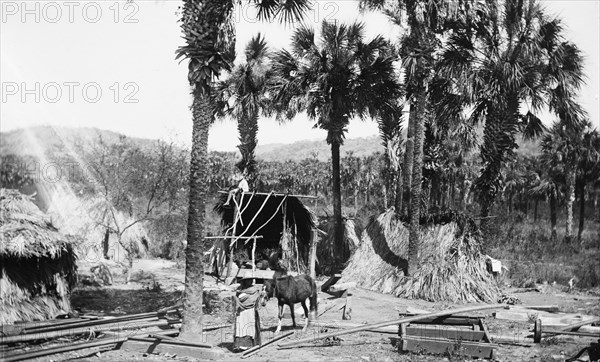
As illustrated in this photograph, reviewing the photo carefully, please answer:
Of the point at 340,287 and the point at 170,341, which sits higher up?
the point at 340,287

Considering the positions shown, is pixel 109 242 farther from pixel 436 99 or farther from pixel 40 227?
pixel 436 99

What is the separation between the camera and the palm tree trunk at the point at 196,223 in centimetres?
1108

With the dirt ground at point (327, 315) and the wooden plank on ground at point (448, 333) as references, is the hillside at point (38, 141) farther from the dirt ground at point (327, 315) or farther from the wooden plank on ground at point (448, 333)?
the wooden plank on ground at point (448, 333)

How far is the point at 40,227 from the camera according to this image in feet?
42.0

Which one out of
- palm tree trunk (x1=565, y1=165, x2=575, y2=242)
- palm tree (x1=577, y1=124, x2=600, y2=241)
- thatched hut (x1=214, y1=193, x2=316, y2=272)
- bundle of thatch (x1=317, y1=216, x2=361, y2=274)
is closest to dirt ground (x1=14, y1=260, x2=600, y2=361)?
thatched hut (x1=214, y1=193, x2=316, y2=272)

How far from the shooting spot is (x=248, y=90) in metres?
24.8

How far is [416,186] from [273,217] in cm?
502

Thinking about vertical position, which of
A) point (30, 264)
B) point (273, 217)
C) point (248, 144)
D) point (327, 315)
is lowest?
point (327, 315)

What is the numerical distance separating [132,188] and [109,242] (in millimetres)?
4266

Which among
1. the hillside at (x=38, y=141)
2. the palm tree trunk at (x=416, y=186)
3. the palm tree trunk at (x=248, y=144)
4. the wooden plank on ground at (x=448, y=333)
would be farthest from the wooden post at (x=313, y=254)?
the wooden plank on ground at (x=448, y=333)

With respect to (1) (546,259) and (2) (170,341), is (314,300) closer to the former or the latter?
(2) (170,341)

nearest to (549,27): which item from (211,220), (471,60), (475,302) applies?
(471,60)

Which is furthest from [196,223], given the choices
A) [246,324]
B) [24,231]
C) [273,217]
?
[273,217]

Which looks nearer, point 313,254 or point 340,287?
point 340,287
